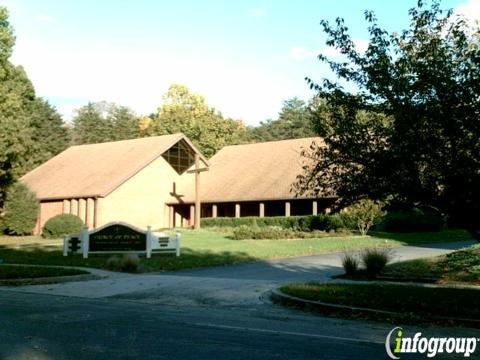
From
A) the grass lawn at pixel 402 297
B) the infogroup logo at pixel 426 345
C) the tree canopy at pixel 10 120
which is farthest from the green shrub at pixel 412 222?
the infogroup logo at pixel 426 345

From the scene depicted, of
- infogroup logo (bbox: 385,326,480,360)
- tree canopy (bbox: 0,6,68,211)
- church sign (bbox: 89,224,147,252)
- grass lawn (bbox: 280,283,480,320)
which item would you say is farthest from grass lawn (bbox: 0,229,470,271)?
tree canopy (bbox: 0,6,68,211)

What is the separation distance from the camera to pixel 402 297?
39.7ft

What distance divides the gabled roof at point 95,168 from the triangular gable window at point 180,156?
2.32 feet

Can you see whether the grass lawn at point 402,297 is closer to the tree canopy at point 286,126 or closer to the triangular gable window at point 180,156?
the triangular gable window at point 180,156

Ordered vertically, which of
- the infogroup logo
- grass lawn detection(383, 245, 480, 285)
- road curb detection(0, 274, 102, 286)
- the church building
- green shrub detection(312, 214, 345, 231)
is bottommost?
road curb detection(0, 274, 102, 286)

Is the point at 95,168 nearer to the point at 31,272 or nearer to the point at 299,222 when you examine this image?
the point at 299,222

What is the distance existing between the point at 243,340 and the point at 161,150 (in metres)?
39.1

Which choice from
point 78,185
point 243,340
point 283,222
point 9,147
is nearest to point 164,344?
point 243,340

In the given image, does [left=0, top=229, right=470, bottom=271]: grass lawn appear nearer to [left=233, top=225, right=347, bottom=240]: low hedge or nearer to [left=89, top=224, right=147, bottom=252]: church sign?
[left=89, top=224, right=147, bottom=252]: church sign

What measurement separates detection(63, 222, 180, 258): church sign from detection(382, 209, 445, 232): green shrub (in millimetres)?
18207

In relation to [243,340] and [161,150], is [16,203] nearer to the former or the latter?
[161,150]

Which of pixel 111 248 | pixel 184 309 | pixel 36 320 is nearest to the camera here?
pixel 36 320

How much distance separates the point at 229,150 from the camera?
55750 millimetres

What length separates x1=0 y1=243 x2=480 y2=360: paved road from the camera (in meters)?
7.36
